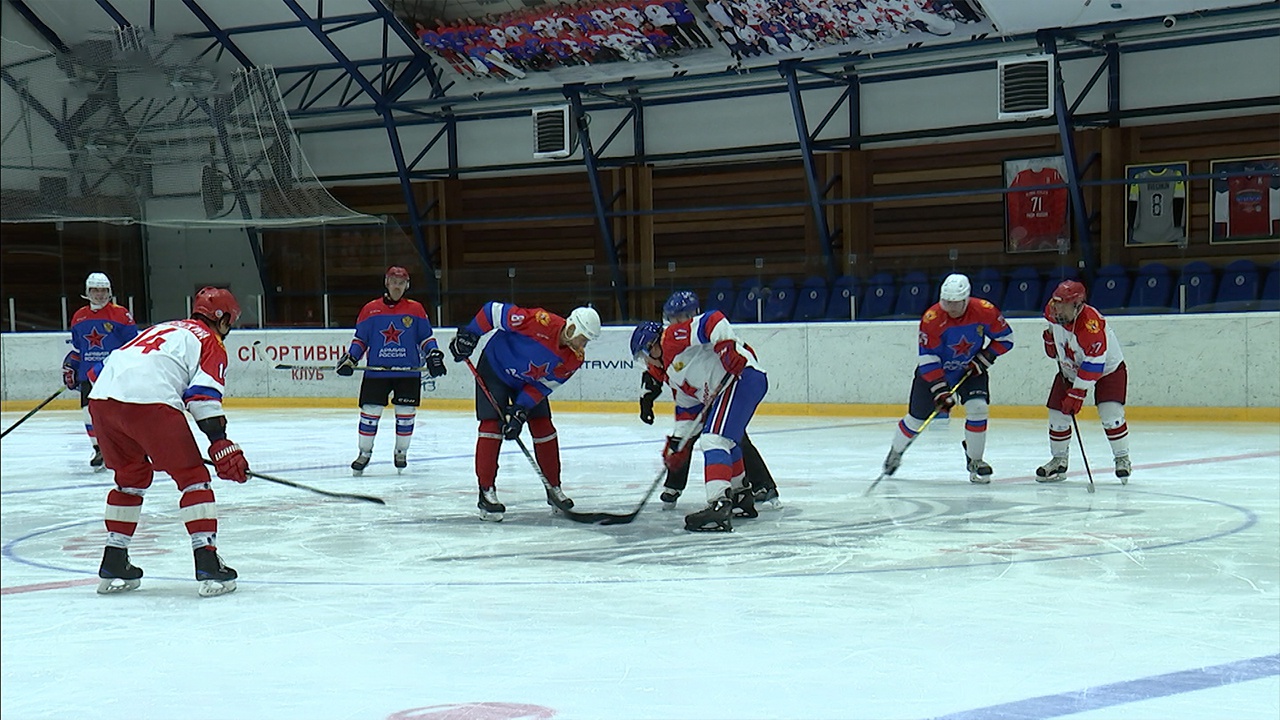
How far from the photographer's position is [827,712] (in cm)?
315

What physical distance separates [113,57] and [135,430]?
11981 mm

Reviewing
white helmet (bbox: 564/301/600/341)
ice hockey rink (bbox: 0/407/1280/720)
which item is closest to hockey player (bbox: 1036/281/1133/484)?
ice hockey rink (bbox: 0/407/1280/720)

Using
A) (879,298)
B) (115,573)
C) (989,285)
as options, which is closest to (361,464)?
(115,573)

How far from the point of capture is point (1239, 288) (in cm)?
1169

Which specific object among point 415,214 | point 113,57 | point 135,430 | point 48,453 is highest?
point 113,57

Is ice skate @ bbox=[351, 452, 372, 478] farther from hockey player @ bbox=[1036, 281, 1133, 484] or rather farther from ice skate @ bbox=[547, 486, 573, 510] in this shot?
hockey player @ bbox=[1036, 281, 1133, 484]

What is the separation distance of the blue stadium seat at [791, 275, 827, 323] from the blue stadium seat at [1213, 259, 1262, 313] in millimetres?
3458

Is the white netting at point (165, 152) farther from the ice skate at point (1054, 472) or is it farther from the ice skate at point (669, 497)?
the ice skate at point (1054, 472)

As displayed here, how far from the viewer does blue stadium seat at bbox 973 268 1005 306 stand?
1278cm

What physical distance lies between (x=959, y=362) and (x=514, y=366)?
258cm

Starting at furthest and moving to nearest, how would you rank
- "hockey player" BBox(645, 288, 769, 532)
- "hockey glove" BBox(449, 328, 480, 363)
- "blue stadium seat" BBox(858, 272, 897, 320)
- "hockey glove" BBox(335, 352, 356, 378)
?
"blue stadium seat" BBox(858, 272, 897, 320) → "hockey glove" BBox(335, 352, 356, 378) → "hockey glove" BBox(449, 328, 480, 363) → "hockey player" BBox(645, 288, 769, 532)

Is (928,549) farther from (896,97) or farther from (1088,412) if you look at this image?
(896,97)

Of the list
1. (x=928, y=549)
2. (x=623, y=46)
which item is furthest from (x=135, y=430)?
(x=623, y=46)

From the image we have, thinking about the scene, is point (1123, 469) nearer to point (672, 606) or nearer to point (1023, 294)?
point (672, 606)
